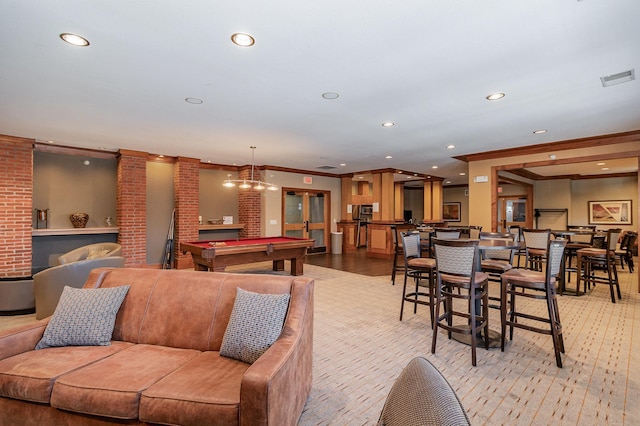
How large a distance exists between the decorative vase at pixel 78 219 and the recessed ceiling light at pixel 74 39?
5152mm

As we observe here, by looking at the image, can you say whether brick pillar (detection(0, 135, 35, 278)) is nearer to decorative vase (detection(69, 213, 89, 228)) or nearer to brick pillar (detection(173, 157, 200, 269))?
decorative vase (detection(69, 213, 89, 228))

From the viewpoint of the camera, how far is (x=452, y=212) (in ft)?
46.9

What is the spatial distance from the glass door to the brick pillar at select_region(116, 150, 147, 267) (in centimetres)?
1150

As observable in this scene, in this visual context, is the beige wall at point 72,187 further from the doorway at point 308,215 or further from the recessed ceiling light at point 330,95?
the recessed ceiling light at point 330,95

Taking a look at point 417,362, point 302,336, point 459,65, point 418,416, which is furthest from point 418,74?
point 418,416

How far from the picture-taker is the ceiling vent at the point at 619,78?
117 inches

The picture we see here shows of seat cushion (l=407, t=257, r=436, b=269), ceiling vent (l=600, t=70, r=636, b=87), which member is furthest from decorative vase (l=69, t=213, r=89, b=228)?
ceiling vent (l=600, t=70, r=636, b=87)

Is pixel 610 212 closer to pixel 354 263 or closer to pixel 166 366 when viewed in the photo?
pixel 354 263

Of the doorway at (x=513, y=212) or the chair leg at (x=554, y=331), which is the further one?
the doorway at (x=513, y=212)

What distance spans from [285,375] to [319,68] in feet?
8.21

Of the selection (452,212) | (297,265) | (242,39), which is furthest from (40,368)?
(452,212)

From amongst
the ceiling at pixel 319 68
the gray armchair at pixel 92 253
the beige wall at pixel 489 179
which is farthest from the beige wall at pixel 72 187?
the beige wall at pixel 489 179

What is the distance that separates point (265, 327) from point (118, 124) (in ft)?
14.2

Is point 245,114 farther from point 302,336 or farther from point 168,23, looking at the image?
point 302,336
